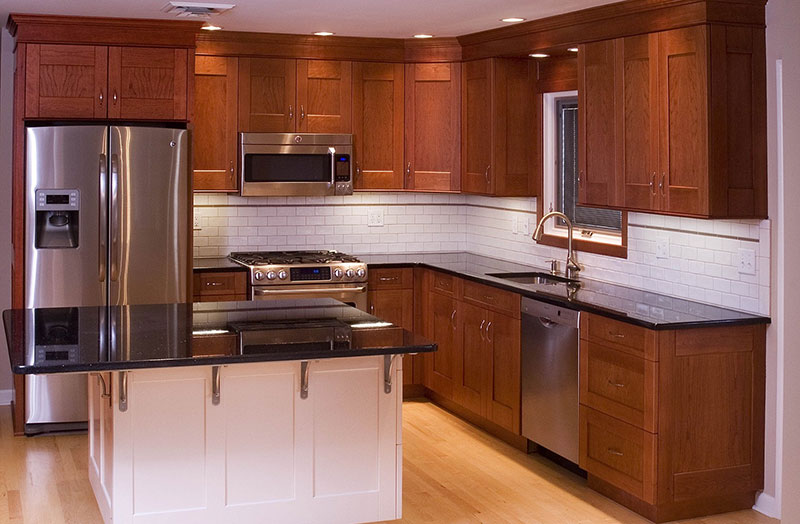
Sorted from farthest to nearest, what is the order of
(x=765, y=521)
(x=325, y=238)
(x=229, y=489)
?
(x=325, y=238)
(x=765, y=521)
(x=229, y=489)

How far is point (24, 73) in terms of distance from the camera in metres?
5.86

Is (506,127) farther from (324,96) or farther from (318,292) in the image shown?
(318,292)

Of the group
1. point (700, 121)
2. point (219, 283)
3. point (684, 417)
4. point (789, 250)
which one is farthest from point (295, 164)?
point (789, 250)

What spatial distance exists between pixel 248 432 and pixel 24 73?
3.01m

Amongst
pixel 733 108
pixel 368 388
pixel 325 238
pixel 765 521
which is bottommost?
pixel 765 521

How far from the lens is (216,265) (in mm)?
6453

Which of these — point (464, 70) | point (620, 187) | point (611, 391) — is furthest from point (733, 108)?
point (464, 70)

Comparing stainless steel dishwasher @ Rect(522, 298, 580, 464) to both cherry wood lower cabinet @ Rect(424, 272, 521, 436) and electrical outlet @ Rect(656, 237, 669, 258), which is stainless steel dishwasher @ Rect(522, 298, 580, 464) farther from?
electrical outlet @ Rect(656, 237, 669, 258)

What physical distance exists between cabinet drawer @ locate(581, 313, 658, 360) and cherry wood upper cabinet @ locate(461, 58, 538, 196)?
176 cm

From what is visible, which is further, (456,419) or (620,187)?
(456,419)

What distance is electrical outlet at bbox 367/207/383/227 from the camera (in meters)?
7.32

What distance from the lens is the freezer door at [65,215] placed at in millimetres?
5781

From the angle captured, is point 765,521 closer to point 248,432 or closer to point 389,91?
point 248,432

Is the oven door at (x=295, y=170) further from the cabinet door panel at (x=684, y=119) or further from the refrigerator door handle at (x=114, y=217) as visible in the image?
the cabinet door panel at (x=684, y=119)
